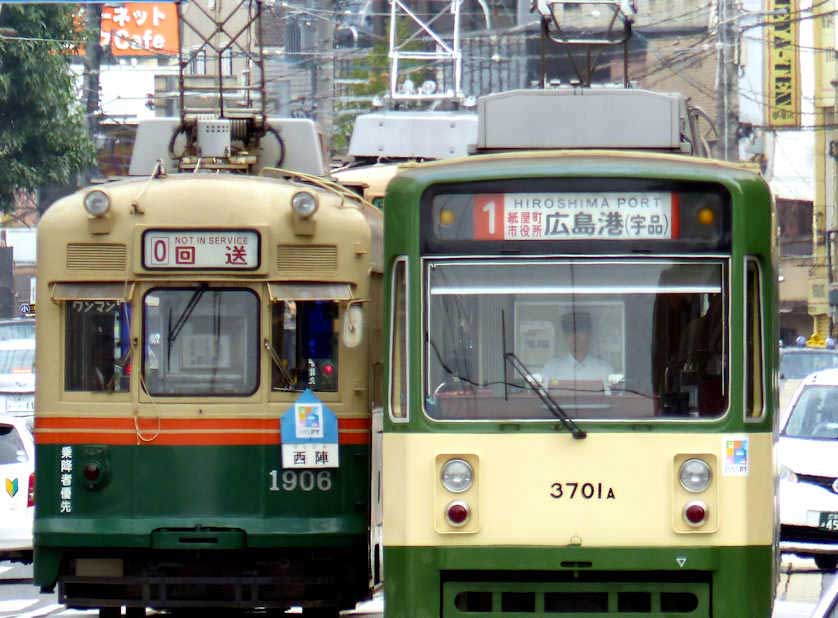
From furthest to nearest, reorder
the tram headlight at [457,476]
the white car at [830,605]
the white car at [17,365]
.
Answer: the white car at [17,365] < the tram headlight at [457,476] < the white car at [830,605]

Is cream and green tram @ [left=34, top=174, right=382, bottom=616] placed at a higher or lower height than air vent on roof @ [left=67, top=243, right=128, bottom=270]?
lower

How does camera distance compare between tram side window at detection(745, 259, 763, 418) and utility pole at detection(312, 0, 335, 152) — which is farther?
utility pole at detection(312, 0, 335, 152)

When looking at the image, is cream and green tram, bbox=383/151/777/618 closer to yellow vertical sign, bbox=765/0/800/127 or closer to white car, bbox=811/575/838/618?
white car, bbox=811/575/838/618

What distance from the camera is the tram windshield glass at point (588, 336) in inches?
369

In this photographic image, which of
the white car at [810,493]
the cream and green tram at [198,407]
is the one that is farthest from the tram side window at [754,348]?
the white car at [810,493]

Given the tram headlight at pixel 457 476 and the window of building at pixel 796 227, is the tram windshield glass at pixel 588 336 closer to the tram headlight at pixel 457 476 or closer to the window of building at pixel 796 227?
the tram headlight at pixel 457 476

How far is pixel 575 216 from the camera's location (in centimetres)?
951

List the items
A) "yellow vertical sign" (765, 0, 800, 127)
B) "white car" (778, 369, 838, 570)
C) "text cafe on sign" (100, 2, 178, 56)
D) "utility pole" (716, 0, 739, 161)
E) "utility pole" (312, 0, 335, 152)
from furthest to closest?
"text cafe on sign" (100, 2, 178, 56) → "utility pole" (312, 0, 335, 152) → "yellow vertical sign" (765, 0, 800, 127) → "utility pole" (716, 0, 739, 161) → "white car" (778, 369, 838, 570)

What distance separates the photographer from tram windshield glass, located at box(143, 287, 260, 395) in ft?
36.1

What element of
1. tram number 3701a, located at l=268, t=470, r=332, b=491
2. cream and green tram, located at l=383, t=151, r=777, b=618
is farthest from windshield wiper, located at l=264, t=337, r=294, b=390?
cream and green tram, located at l=383, t=151, r=777, b=618

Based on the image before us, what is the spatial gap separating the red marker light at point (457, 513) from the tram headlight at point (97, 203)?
3.12 metres

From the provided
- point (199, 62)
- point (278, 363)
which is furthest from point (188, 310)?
point (199, 62)

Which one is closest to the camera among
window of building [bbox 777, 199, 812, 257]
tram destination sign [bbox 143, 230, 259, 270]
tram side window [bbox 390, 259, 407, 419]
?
tram side window [bbox 390, 259, 407, 419]

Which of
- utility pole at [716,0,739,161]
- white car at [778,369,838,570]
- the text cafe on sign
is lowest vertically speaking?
white car at [778,369,838,570]
